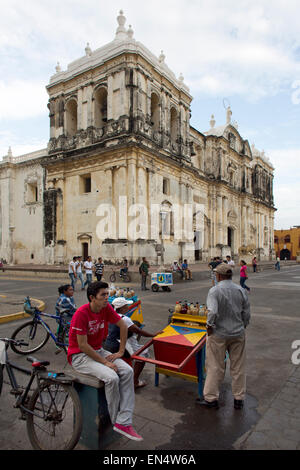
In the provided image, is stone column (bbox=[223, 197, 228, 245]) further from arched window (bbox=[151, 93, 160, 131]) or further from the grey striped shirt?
the grey striped shirt

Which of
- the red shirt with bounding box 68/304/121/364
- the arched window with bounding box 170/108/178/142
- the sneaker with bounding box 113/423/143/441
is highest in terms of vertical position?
the arched window with bounding box 170/108/178/142

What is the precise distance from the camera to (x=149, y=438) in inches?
117

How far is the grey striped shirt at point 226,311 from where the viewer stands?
11.7 feet

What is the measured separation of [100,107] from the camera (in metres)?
25.7

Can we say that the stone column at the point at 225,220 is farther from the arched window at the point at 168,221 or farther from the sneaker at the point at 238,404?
the sneaker at the point at 238,404

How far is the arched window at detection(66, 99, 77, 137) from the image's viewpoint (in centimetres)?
2689

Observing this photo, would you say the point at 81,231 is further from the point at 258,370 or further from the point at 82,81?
the point at 258,370

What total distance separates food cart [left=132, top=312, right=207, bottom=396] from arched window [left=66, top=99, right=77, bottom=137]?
26.0 meters

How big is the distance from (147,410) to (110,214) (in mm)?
19501

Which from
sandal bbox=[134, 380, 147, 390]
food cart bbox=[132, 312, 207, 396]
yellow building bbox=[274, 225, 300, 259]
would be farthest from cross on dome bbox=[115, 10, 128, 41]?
yellow building bbox=[274, 225, 300, 259]

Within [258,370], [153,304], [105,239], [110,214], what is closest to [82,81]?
[110,214]

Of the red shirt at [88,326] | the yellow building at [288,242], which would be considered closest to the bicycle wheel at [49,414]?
the red shirt at [88,326]

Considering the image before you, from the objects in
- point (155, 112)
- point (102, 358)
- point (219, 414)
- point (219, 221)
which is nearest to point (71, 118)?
point (155, 112)

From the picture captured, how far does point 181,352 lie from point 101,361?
1.31 metres
